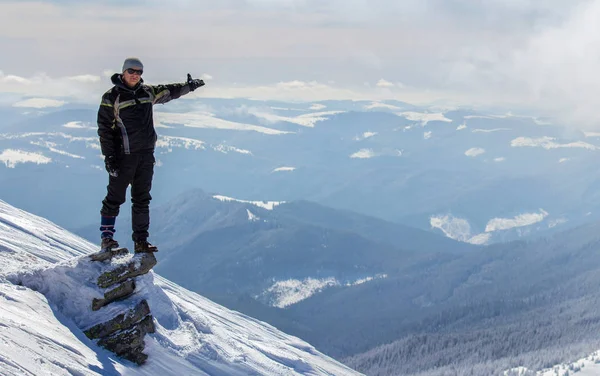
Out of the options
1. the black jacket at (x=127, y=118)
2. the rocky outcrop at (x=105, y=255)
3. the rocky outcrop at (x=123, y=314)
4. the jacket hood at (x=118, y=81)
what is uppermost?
the jacket hood at (x=118, y=81)

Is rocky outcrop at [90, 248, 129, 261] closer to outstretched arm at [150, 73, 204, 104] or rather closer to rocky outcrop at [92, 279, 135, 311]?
rocky outcrop at [92, 279, 135, 311]

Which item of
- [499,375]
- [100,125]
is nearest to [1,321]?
[100,125]

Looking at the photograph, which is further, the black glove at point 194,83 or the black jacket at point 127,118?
the black glove at point 194,83

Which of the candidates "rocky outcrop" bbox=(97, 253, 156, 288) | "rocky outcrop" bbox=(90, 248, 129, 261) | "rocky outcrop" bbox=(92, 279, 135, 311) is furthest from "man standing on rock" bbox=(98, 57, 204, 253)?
"rocky outcrop" bbox=(92, 279, 135, 311)

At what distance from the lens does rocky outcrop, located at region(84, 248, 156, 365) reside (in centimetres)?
2206

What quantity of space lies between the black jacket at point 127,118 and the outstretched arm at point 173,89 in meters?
0.03

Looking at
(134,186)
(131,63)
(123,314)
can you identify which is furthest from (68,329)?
(131,63)

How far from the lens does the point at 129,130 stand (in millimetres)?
19984

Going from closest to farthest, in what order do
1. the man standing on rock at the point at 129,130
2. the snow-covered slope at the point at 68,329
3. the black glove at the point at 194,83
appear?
1. the snow-covered slope at the point at 68,329
2. the man standing on rock at the point at 129,130
3. the black glove at the point at 194,83

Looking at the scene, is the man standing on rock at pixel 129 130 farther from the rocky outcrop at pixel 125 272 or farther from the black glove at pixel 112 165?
the rocky outcrop at pixel 125 272

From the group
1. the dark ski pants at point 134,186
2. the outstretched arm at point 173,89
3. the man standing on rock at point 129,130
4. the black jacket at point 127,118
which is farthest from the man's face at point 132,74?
the dark ski pants at point 134,186

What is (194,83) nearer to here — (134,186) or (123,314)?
(134,186)

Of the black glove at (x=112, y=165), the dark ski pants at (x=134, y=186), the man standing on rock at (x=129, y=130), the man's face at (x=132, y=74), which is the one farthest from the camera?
the dark ski pants at (x=134, y=186)

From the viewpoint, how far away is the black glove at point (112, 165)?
20.2 meters
